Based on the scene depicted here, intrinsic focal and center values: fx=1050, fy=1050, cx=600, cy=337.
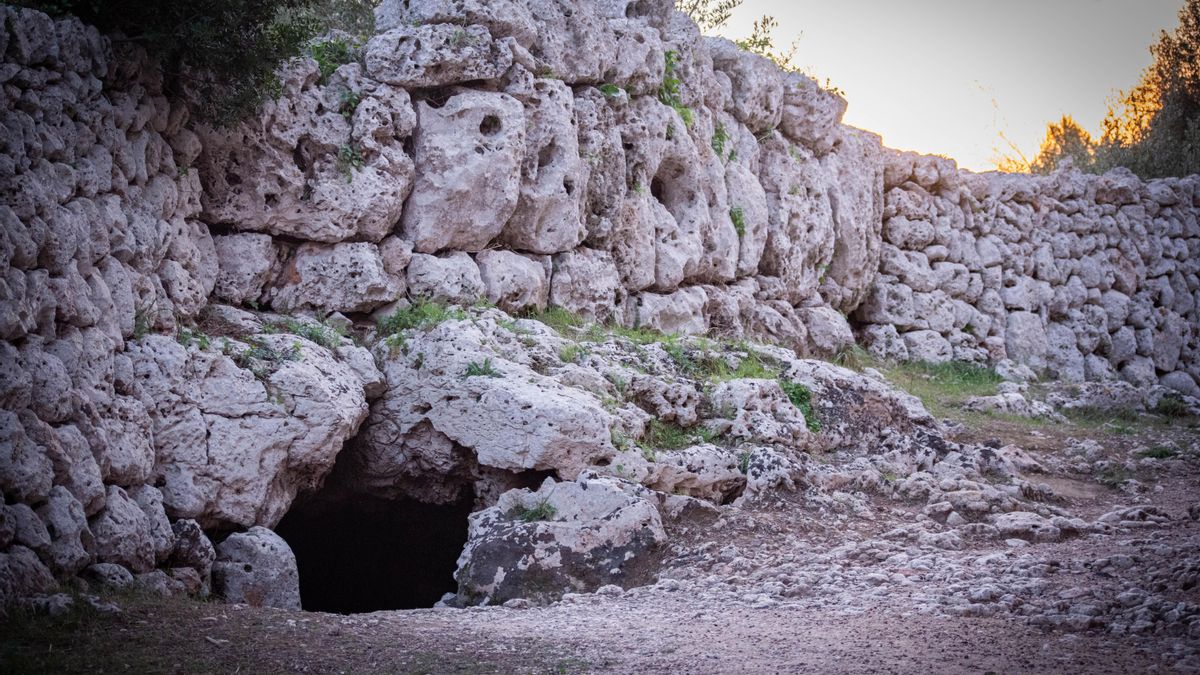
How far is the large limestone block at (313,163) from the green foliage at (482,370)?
1687 mm

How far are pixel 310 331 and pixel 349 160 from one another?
5.15 ft

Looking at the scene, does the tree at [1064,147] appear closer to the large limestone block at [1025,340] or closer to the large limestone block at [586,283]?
the large limestone block at [1025,340]

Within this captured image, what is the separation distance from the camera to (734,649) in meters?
4.90

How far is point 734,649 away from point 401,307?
477 cm

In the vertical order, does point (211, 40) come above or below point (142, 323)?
above

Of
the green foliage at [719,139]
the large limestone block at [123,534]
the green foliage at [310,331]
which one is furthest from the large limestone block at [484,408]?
the green foliage at [719,139]

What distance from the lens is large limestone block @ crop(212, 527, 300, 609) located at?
6359mm

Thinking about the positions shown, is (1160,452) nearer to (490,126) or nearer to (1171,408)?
(1171,408)

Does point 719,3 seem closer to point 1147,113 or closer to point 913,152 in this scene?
point 913,152

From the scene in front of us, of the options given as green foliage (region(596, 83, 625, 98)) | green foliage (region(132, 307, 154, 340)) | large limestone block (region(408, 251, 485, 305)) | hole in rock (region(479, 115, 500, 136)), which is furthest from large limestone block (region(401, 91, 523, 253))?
green foliage (region(132, 307, 154, 340))

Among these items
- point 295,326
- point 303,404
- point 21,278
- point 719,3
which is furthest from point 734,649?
point 719,3

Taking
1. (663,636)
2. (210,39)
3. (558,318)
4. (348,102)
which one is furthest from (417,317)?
(663,636)

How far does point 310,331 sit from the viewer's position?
7949 millimetres

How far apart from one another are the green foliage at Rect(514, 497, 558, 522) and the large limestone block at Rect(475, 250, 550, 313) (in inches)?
102
